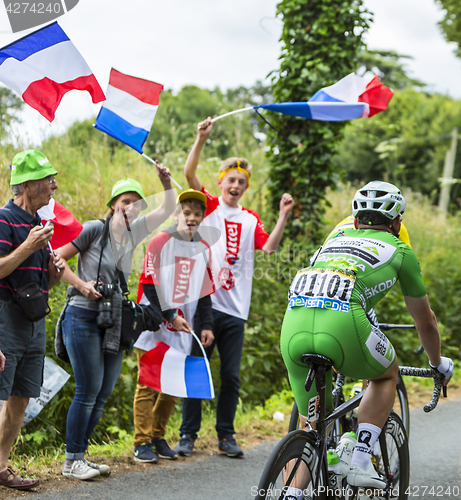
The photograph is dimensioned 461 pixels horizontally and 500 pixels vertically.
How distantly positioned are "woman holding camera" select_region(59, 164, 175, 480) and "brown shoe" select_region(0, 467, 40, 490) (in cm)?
33

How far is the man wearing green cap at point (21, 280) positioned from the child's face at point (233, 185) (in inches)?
72.2

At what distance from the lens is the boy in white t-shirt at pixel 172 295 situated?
4559mm

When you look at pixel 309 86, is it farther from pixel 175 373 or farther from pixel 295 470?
pixel 295 470

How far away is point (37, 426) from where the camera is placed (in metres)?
4.82

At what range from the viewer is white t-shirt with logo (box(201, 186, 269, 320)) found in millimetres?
4953

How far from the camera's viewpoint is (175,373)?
180 inches

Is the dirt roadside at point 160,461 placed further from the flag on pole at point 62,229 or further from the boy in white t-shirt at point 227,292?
the flag on pole at point 62,229

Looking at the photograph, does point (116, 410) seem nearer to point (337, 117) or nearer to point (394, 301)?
point (337, 117)

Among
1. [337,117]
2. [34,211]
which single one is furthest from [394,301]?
[34,211]

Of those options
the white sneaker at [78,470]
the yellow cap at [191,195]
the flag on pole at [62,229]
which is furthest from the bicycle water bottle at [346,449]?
the flag on pole at [62,229]

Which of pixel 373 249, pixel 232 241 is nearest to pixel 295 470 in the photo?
pixel 373 249

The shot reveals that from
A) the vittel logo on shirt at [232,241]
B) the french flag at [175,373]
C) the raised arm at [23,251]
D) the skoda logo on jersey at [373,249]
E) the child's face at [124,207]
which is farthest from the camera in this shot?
the vittel logo on shirt at [232,241]

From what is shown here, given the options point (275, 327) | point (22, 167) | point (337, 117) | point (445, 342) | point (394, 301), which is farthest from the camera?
point (445, 342)

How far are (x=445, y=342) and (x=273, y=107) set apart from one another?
5844 mm
